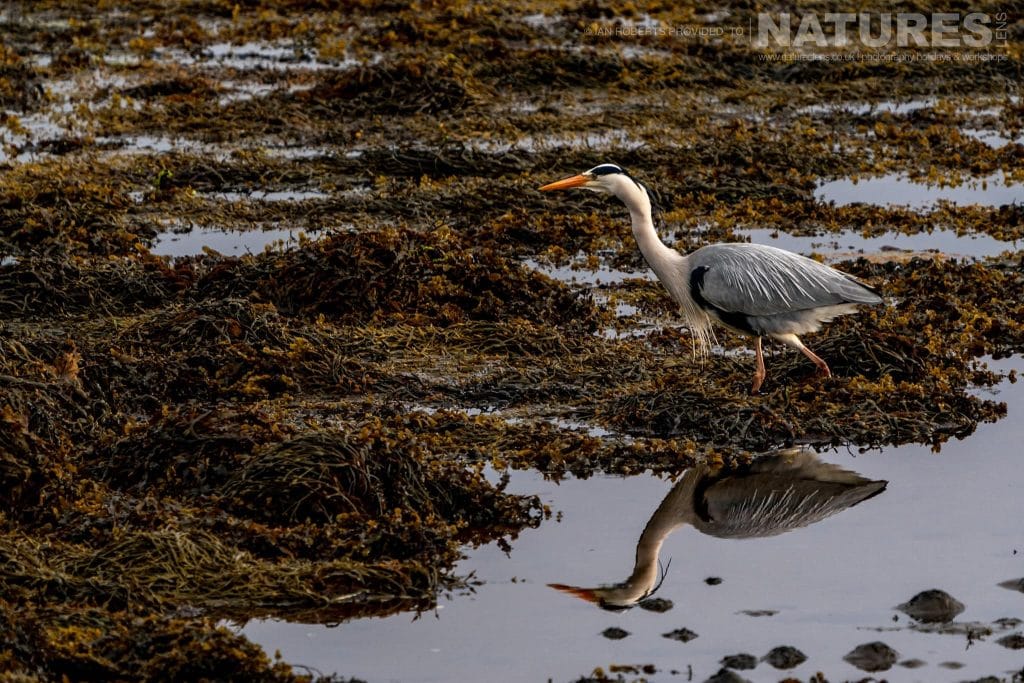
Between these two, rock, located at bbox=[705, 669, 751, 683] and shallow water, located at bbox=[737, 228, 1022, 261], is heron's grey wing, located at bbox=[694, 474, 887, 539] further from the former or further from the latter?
shallow water, located at bbox=[737, 228, 1022, 261]

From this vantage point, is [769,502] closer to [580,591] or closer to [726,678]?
[580,591]

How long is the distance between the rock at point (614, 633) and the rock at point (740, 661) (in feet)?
1.71

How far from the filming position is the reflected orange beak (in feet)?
24.6

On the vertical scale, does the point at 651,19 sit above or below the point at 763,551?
above

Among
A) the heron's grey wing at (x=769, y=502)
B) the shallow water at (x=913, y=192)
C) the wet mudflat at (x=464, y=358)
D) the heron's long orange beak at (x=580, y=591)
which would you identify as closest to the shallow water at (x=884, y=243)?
the wet mudflat at (x=464, y=358)

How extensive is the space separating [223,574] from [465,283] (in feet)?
16.0

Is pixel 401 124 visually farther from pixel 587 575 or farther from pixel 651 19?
pixel 587 575

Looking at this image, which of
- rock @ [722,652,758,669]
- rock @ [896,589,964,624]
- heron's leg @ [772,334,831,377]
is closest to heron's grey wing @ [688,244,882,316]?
heron's leg @ [772,334,831,377]

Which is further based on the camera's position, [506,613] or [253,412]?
[253,412]

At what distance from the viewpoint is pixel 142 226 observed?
14.0 metres

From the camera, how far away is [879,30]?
2261 centimetres

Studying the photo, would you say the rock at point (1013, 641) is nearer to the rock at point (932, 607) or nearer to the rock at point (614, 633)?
the rock at point (932, 607)

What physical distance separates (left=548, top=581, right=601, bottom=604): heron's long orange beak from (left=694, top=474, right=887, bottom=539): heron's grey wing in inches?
42.1

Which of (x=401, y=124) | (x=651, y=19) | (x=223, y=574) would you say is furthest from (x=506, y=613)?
(x=651, y=19)
